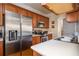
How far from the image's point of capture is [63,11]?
1.57 metres

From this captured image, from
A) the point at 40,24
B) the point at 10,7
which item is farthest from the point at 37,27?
the point at 10,7

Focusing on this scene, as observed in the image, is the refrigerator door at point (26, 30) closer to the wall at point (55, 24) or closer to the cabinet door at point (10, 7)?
the cabinet door at point (10, 7)

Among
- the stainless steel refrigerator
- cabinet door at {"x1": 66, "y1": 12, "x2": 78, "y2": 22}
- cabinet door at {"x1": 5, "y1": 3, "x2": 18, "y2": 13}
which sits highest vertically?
cabinet door at {"x1": 5, "y1": 3, "x2": 18, "y2": 13}

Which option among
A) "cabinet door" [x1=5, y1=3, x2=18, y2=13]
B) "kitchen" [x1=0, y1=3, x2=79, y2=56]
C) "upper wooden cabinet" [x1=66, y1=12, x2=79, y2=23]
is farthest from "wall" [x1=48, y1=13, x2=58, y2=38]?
"cabinet door" [x1=5, y1=3, x2=18, y2=13]

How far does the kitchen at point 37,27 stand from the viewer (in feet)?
4.99

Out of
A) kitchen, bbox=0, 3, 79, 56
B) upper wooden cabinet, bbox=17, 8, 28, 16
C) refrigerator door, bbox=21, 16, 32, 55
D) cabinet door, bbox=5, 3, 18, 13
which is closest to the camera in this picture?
kitchen, bbox=0, 3, 79, 56

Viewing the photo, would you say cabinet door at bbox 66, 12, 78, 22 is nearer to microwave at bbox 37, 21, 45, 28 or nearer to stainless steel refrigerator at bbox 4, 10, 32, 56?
microwave at bbox 37, 21, 45, 28

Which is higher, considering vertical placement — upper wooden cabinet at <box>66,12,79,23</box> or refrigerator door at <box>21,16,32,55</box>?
upper wooden cabinet at <box>66,12,79,23</box>

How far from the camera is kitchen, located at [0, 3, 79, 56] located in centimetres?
152

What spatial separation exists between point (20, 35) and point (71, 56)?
4.40ft

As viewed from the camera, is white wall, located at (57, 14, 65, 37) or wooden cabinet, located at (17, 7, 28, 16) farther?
wooden cabinet, located at (17, 7, 28, 16)

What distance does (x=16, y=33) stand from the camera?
7.14 feet

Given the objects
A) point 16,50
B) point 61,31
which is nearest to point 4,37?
point 16,50

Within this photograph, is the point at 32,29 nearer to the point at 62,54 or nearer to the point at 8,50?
the point at 8,50
